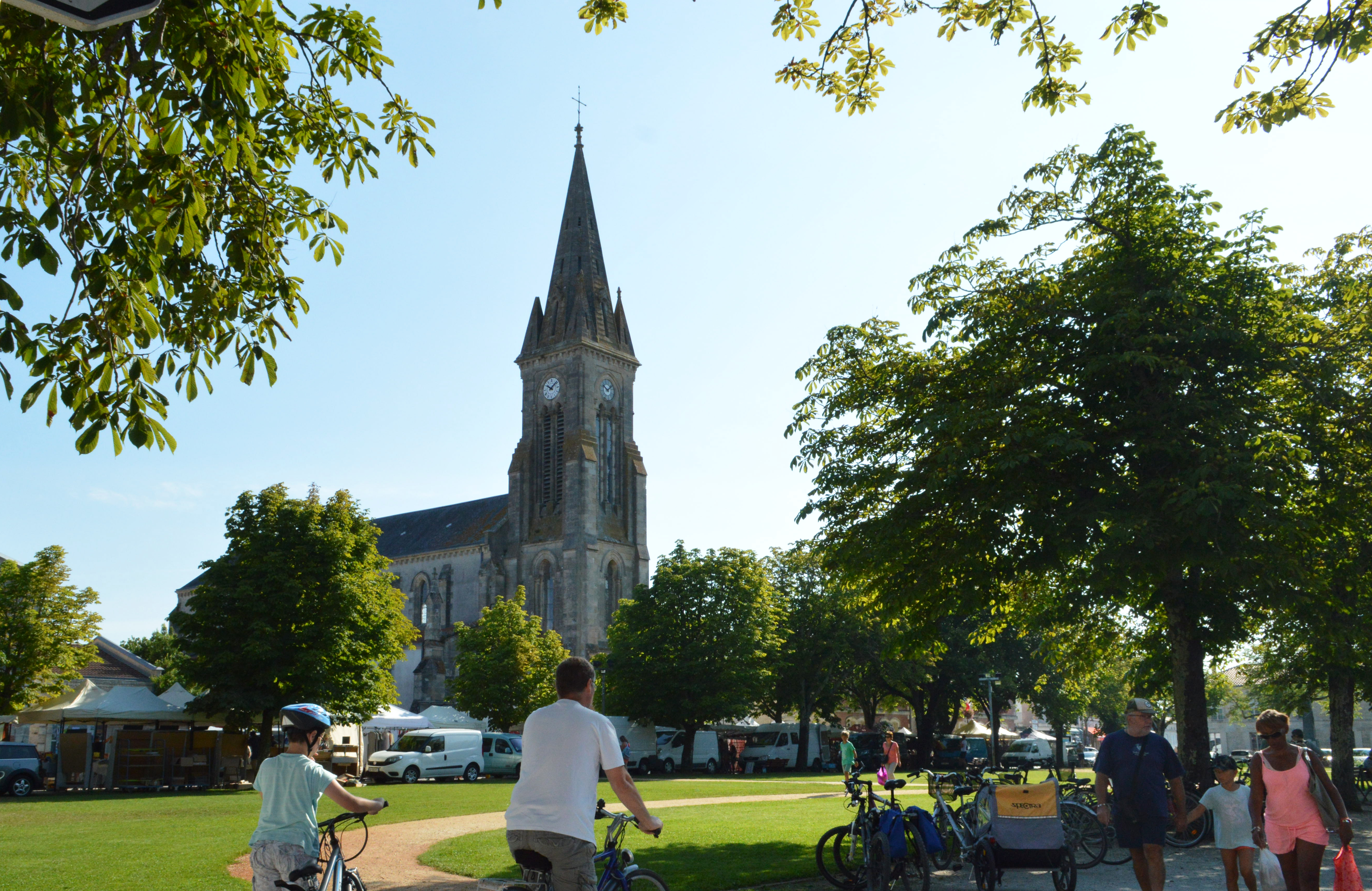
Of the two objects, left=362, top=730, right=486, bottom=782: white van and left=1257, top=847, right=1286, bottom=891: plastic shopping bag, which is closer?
left=1257, top=847, right=1286, bottom=891: plastic shopping bag

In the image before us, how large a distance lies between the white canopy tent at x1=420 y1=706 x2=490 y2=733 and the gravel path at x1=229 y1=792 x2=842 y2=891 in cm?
2513

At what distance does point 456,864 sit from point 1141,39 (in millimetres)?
11265

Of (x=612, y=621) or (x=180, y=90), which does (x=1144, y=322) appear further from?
(x=612, y=621)

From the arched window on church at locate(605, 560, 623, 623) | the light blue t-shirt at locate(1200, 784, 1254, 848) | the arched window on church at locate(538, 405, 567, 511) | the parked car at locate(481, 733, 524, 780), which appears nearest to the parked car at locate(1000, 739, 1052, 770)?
the parked car at locate(481, 733, 524, 780)

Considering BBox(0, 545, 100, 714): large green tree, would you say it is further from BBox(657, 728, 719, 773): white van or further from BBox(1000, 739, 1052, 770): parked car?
BBox(1000, 739, 1052, 770): parked car

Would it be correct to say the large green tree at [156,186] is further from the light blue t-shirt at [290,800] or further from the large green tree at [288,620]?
the large green tree at [288,620]

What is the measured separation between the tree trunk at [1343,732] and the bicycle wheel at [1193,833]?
380 inches

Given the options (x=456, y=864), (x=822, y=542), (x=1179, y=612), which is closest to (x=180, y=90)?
(x=456, y=864)

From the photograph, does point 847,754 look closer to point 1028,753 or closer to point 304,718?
point 304,718

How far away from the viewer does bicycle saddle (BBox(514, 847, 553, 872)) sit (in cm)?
514

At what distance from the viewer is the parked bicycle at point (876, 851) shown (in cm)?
970

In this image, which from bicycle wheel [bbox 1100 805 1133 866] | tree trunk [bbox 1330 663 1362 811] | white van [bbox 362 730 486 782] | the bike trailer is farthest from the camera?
white van [bbox 362 730 486 782]

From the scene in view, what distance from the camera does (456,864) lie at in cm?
1278

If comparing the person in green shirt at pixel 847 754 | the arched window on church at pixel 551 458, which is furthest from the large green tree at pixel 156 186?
the arched window on church at pixel 551 458
